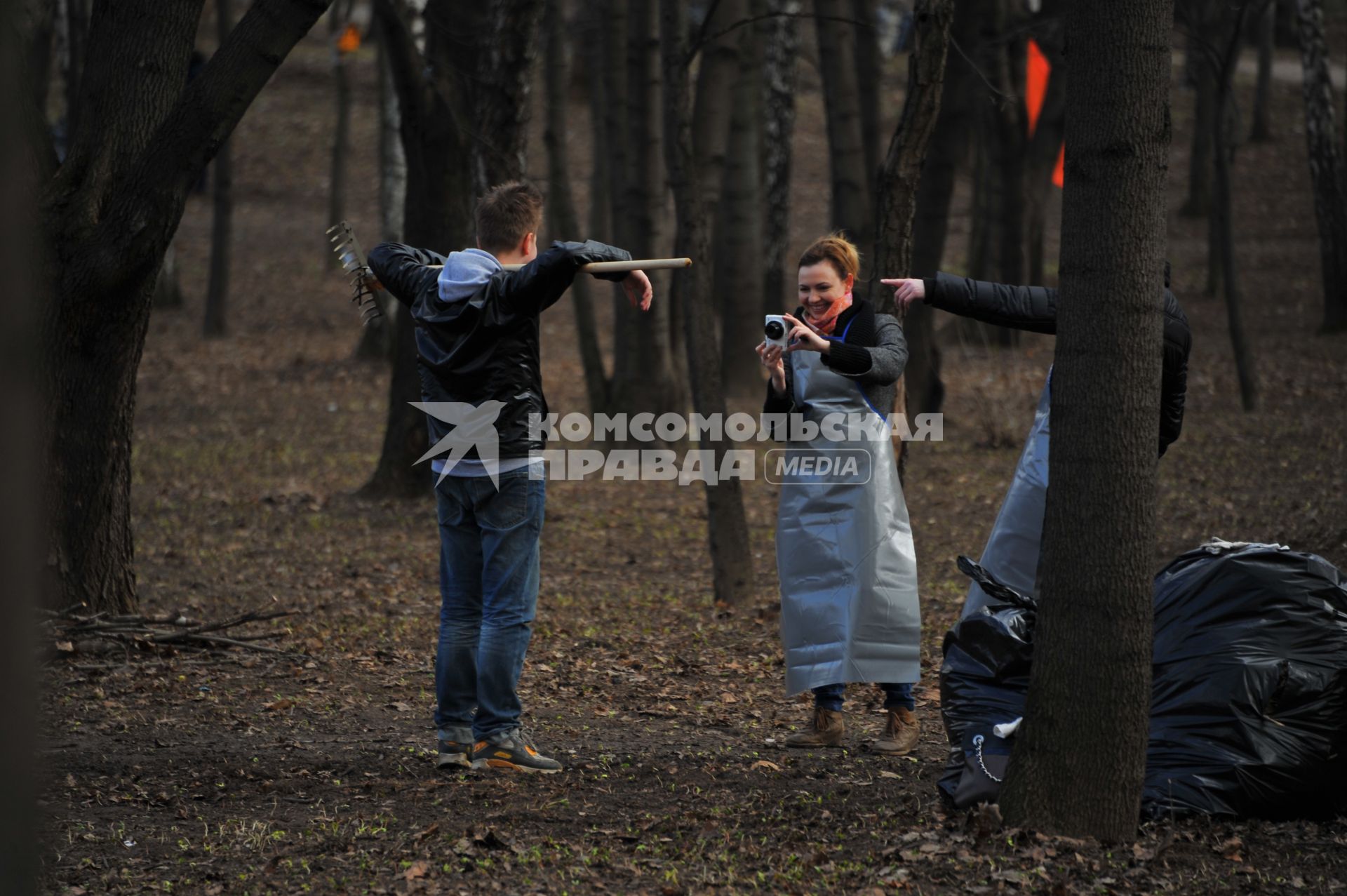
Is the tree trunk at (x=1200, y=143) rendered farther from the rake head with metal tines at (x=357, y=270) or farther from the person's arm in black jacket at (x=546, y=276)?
the person's arm in black jacket at (x=546, y=276)

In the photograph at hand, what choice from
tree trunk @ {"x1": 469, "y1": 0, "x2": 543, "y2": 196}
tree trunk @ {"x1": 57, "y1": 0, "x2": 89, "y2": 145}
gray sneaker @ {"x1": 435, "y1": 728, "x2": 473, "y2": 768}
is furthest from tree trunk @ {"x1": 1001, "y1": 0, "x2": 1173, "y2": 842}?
tree trunk @ {"x1": 57, "y1": 0, "x2": 89, "y2": 145}

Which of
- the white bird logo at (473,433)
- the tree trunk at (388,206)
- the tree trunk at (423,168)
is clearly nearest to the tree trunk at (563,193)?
the tree trunk at (423,168)

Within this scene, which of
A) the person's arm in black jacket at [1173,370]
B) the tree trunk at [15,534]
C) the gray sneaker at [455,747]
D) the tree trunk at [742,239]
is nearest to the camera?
the tree trunk at [15,534]

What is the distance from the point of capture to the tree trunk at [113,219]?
5.94 metres

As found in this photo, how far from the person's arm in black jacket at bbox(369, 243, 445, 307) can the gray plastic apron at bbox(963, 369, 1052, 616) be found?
218 centimetres

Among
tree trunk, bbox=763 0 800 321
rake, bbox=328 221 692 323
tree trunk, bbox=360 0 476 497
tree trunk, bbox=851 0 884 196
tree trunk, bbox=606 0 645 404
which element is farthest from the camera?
tree trunk, bbox=763 0 800 321

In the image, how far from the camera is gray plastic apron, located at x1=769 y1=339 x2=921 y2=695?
484 centimetres

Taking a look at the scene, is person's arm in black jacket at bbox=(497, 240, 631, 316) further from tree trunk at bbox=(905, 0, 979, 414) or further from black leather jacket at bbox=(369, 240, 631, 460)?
tree trunk at bbox=(905, 0, 979, 414)

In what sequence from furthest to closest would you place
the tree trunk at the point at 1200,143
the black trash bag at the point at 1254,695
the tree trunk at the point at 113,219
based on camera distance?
the tree trunk at the point at 1200,143 < the tree trunk at the point at 113,219 < the black trash bag at the point at 1254,695

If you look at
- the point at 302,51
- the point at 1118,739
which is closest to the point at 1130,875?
the point at 1118,739

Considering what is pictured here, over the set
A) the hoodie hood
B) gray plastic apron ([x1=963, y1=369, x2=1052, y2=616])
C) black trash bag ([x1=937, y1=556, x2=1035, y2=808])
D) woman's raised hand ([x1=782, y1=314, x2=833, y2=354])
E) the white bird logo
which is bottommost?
black trash bag ([x1=937, y1=556, x2=1035, y2=808])

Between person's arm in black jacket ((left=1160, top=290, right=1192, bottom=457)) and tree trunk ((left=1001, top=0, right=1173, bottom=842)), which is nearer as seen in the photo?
tree trunk ((left=1001, top=0, right=1173, bottom=842))

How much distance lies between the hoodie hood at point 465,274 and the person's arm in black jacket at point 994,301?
1503 mm

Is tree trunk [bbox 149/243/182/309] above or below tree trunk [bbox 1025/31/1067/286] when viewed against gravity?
below
